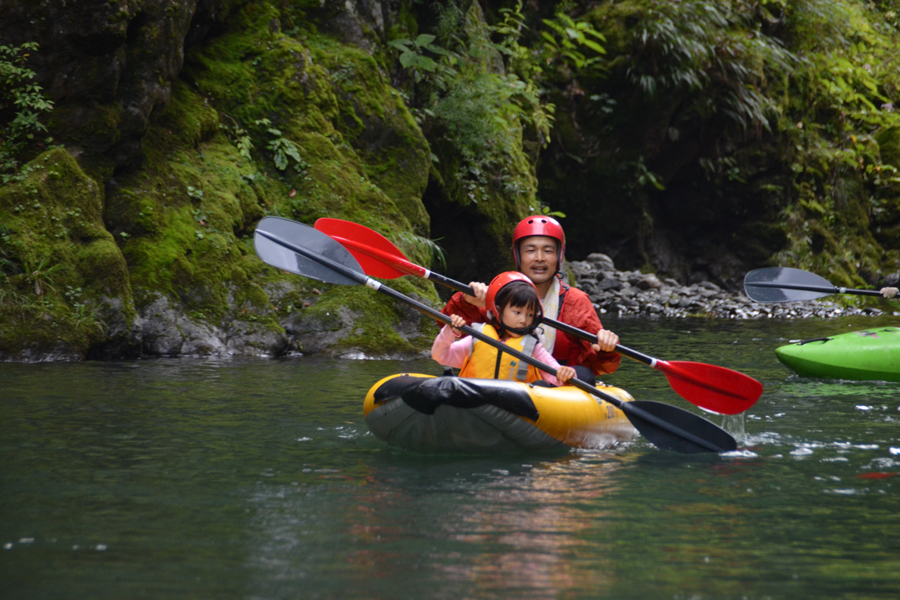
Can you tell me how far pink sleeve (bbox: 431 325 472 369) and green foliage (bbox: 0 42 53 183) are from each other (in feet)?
13.7

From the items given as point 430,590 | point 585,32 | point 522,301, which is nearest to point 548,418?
point 522,301

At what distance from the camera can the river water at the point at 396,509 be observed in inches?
84.4

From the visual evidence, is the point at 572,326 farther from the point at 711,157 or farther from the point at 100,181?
the point at 711,157

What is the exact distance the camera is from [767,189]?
15039mm

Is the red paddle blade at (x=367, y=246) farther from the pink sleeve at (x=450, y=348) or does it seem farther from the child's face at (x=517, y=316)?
the child's face at (x=517, y=316)

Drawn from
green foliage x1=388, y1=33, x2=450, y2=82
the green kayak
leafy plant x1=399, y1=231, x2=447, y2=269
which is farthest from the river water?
green foliage x1=388, y1=33, x2=450, y2=82

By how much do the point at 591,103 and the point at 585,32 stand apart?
1260 mm

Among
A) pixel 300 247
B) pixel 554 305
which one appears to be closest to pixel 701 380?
pixel 554 305

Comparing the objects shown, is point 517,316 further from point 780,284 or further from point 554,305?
point 780,284

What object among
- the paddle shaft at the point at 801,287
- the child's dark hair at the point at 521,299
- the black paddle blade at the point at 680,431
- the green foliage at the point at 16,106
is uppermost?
the green foliage at the point at 16,106

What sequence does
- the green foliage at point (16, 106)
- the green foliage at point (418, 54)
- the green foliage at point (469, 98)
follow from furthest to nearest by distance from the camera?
the green foliage at point (469, 98) < the green foliage at point (418, 54) < the green foliage at point (16, 106)

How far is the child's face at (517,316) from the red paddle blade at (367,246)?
1.29 metres

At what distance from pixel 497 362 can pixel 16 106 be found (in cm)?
501

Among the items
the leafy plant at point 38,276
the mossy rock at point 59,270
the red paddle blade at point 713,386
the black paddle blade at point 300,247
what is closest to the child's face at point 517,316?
the red paddle blade at point 713,386
